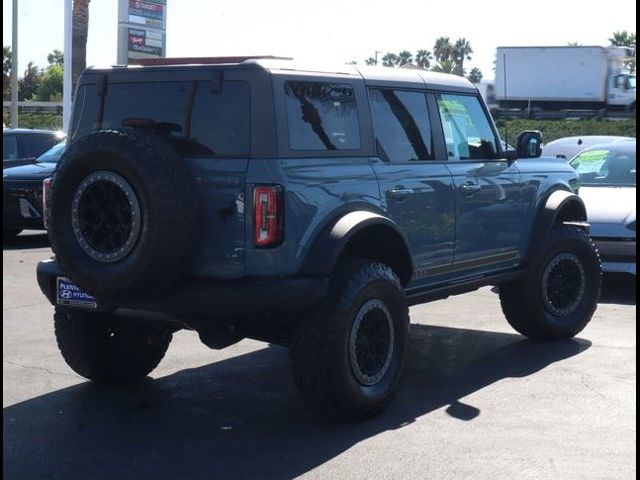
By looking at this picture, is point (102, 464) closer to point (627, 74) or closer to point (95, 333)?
point (95, 333)

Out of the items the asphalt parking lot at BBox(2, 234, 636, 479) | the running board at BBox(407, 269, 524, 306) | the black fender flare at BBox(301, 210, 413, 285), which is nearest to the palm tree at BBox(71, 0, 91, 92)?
the asphalt parking lot at BBox(2, 234, 636, 479)

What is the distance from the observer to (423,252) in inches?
262

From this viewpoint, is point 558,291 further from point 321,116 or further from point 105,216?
point 105,216

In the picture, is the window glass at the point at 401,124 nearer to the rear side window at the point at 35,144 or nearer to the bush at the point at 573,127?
the rear side window at the point at 35,144

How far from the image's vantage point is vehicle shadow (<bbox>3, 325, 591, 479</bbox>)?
16.6ft

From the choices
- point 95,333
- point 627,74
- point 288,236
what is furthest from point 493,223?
point 627,74

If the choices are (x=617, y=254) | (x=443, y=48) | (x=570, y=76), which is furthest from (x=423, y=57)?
(x=617, y=254)

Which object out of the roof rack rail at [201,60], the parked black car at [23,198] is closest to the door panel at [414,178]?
the roof rack rail at [201,60]

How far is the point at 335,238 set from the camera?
568cm

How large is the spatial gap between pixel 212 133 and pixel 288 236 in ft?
2.30

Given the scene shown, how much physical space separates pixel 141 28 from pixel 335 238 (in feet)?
75.1

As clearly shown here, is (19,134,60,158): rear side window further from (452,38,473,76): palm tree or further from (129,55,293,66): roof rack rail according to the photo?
(452,38,473,76): palm tree

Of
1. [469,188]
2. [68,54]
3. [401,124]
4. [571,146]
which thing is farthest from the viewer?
[68,54]

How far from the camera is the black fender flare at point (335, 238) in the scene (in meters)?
5.62
